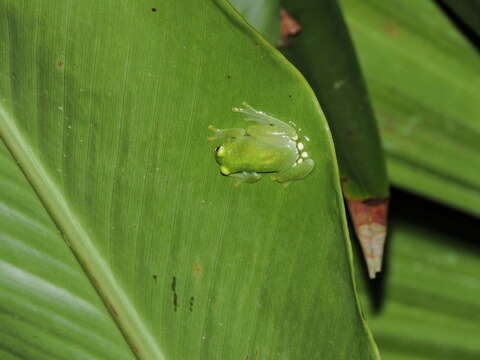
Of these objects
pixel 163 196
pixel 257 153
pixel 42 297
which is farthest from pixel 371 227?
pixel 42 297

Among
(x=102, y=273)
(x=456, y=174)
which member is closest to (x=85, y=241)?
(x=102, y=273)

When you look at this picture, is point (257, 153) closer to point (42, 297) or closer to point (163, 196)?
point (163, 196)

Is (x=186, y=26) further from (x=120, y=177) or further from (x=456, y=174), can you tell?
(x=456, y=174)

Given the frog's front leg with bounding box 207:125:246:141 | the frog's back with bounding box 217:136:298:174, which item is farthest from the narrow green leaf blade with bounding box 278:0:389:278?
the frog's front leg with bounding box 207:125:246:141

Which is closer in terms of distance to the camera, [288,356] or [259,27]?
[288,356]

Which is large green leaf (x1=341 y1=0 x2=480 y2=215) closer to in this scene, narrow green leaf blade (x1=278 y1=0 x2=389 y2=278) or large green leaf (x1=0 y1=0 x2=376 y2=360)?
narrow green leaf blade (x1=278 y1=0 x2=389 y2=278)

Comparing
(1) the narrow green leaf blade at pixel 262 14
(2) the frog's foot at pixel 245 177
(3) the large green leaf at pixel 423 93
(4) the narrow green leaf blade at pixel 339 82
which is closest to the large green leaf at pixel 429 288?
(3) the large green leaf at pixel 423 93

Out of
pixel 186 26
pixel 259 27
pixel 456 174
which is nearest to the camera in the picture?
pixel 186 26
